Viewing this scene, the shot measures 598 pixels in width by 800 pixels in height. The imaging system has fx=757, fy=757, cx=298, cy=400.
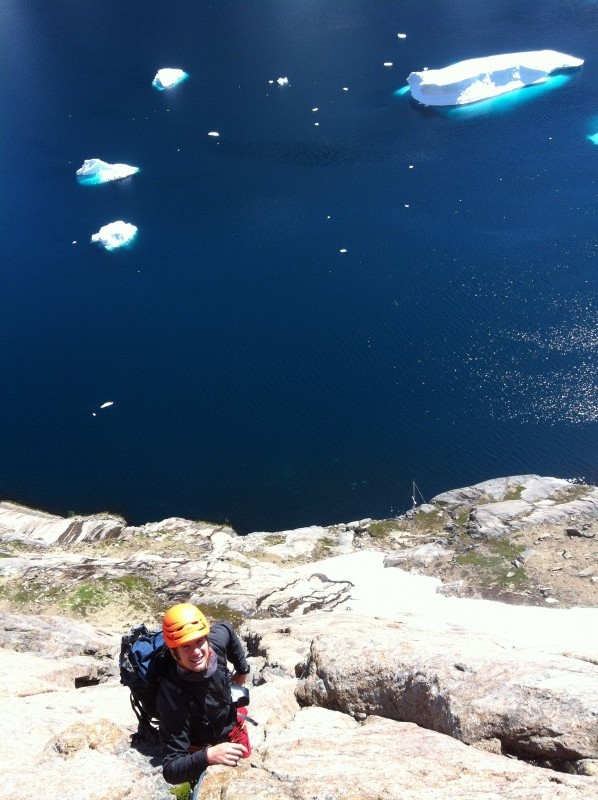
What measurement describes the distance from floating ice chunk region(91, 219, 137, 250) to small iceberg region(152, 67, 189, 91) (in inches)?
1020

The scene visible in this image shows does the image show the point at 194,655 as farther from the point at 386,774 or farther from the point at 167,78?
the point at 167,78

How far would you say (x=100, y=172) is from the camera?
56250mm

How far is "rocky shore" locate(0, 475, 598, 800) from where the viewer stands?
302 inches

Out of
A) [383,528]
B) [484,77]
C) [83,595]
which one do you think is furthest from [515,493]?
[484,77]

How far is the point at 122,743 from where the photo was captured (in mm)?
8547

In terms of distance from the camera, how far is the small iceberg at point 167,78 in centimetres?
6938

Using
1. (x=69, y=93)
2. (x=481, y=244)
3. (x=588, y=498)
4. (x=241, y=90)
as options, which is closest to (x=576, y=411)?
(x=588, y=498)

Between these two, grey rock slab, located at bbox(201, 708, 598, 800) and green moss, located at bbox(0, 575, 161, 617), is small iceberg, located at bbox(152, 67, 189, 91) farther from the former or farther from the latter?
grey rock slab, located at bbox(201, 708, 598, 800)

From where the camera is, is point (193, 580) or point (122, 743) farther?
point (193, 580)

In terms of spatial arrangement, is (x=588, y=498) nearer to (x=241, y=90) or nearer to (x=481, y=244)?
(x=481, y=244)

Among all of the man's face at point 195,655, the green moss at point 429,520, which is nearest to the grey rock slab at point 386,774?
the man's face at point 195,655

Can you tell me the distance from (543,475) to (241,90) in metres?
50.1

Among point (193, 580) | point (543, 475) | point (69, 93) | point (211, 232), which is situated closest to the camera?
point (193, 580)

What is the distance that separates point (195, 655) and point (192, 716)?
83 cm
